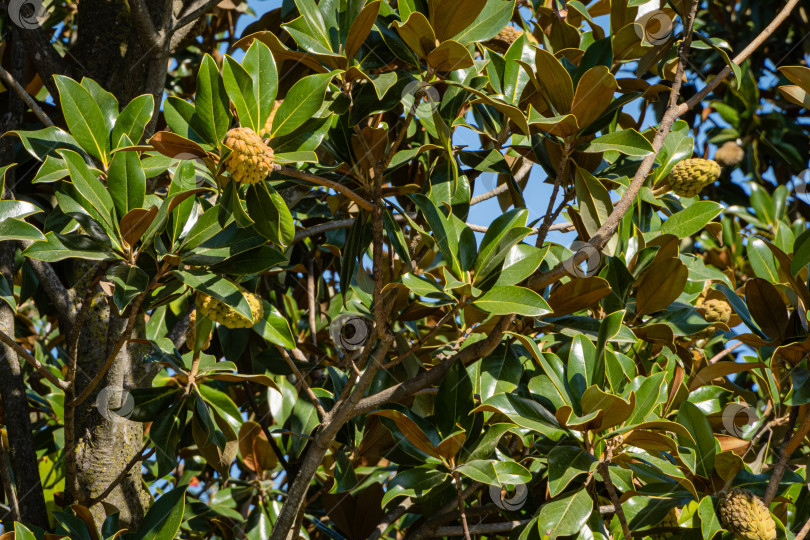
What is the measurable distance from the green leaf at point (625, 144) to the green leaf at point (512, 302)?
0.88 ft

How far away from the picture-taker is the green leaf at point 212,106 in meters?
1.02

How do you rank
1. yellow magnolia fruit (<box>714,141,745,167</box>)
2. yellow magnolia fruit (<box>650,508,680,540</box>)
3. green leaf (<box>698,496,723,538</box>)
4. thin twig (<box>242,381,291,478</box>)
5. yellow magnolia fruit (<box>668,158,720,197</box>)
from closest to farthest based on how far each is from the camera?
green leaf (<box>698,496,723,538</box>), yellow magnolia fruit (<box>650,508,680,540</box>), yellow magnolia fruit (<box>668,158,720,197</box>), thin twig (<box>242,381,291,478</box>), yellow magnolia fruit (<box>714,141,745,167</box>)

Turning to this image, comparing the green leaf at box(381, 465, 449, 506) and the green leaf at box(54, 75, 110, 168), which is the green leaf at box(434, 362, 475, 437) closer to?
the green leaf at box(381, 465, 449, 506)

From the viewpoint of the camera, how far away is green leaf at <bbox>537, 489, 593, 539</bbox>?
3.37ft

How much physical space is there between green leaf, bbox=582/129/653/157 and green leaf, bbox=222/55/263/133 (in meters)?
0.51

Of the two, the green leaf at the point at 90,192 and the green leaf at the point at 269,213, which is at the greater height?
the green leaf at the point at 90,192

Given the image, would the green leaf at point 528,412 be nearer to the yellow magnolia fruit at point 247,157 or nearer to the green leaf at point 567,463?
the green leaf at point 567,463

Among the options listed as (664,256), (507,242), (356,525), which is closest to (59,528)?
(356,525)

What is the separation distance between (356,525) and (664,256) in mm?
784

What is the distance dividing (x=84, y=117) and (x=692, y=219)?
3.39 ft

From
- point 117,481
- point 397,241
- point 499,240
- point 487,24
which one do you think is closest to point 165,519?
point 117,481

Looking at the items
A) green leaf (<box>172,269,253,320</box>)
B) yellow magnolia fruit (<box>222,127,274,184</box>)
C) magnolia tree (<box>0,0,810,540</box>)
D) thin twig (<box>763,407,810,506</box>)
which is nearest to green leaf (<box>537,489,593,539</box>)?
magnolia tree (<box>0,0,810,540</box>)

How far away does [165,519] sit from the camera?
3.81 feet

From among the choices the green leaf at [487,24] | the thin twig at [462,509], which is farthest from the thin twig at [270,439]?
the green leaf at [487,24]
